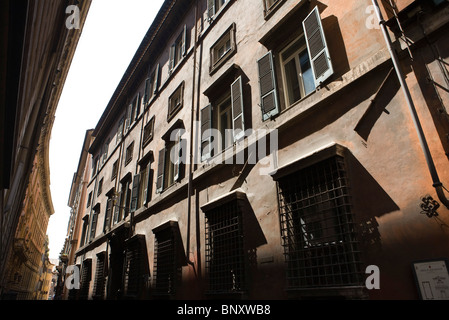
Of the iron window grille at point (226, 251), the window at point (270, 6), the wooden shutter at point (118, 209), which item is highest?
the window at point (270, 6)

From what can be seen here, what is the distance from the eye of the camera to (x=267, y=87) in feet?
21.7

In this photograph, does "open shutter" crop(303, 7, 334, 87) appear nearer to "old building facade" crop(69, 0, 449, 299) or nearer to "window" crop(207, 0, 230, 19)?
"old building facade" crop(69, 0, 449, 299)

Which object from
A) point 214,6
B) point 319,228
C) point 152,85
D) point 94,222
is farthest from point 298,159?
point 94,222

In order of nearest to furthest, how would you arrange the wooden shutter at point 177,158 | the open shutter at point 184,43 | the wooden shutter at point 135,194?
the wooden shutter at point 177,158 → the open shutter at point 184,43 → the wooden shutter at point 135,194

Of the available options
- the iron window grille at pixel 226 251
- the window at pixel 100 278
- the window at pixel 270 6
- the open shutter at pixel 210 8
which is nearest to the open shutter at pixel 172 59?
the open shutter at pixel 210 8

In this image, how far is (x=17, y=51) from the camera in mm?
2707

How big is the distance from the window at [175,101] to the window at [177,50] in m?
1.55

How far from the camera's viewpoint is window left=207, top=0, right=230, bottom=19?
1038cm

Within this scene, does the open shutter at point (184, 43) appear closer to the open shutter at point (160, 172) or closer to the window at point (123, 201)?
the open shutter at point (160, 172)

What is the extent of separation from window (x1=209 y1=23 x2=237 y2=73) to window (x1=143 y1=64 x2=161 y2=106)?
513 cm

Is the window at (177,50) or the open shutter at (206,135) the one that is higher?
the window at (177,50)

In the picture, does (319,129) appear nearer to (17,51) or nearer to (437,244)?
(437,244)

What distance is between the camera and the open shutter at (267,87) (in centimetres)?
635
